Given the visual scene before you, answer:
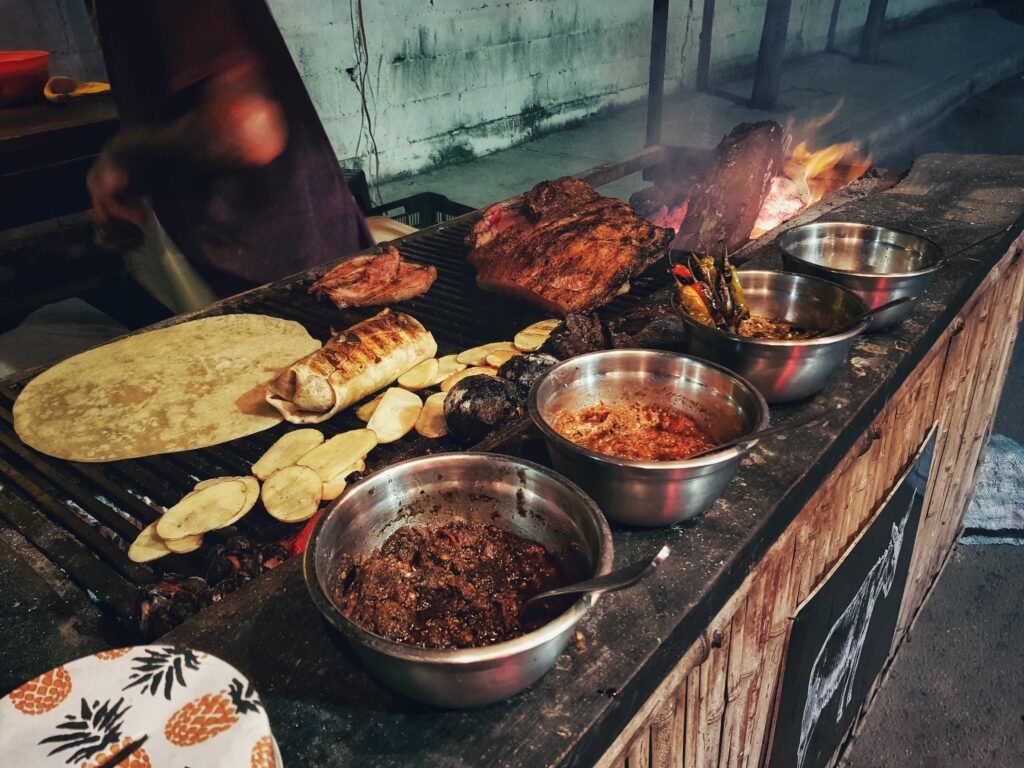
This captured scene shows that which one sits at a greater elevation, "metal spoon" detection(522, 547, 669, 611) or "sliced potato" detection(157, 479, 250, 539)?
"metal spoon" detection(522, 547, 669, 611)

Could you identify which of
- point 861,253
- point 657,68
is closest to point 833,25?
point 657,68

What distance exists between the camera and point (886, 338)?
2570 millimetres

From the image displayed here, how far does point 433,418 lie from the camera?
9.09ft

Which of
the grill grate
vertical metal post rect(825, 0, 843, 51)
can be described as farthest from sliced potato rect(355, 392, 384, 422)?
vertical metal post rect(825, 0, 843, 51)

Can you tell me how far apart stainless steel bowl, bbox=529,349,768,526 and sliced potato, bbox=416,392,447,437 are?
857mm

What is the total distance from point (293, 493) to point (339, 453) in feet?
0.94

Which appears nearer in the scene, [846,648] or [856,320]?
[856,320]

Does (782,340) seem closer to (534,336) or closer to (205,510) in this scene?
(534,336)

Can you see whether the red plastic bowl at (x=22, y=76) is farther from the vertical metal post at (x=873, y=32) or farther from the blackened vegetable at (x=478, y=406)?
the vertical metal post at (x=873, y=32)

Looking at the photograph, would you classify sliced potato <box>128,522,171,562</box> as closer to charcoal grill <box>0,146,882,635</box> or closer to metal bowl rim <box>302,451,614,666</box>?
charcoal grill <box>0,146,882,635</box>

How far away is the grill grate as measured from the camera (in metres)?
2.06

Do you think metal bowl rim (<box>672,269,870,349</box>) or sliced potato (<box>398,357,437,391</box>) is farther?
sliced potato (<box>398,357,437,391</box>)

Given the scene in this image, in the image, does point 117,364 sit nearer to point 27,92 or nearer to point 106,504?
point 106,504

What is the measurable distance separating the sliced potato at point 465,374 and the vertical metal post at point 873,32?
14839 mm
